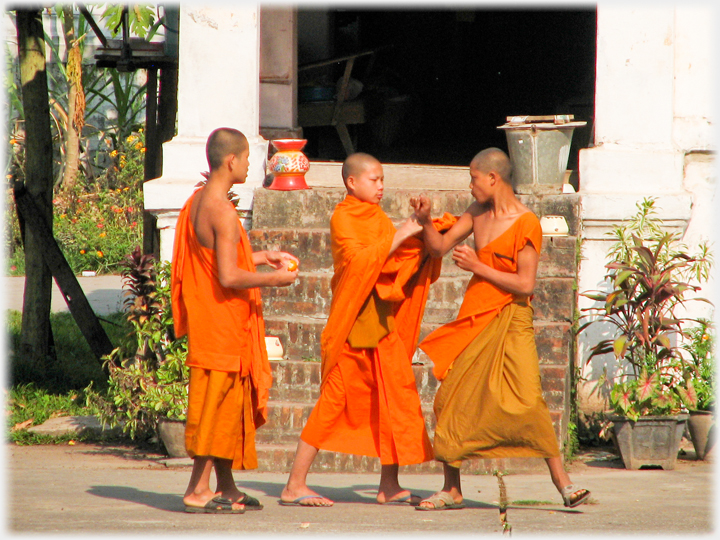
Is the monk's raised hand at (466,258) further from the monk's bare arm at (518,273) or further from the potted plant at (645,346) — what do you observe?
the potted plant at (645,346)

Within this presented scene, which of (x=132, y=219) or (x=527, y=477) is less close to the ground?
(x=132, y=219)

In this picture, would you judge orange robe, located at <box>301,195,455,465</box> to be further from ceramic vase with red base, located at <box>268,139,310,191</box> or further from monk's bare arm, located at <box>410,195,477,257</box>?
ceramic vase with red base, located at <box>268,139,310,191</box>

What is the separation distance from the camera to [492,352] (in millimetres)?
4207

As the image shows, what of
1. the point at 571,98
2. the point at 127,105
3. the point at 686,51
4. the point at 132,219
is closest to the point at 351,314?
the point at 686,51

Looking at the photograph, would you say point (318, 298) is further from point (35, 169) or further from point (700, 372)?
point (35, 169)

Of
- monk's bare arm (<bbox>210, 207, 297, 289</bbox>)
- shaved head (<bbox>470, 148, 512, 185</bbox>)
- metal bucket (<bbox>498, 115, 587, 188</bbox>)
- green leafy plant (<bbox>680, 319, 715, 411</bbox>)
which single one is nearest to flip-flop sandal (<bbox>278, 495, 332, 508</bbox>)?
monk's bare arm (<bbox>210, 207, 297, 289</bbox>)

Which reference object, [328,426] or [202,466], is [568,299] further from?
[202,466]

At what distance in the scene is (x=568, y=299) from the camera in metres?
5.81

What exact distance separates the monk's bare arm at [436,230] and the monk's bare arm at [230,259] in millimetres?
696

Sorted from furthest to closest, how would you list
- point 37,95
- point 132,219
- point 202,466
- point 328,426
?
point 132,219, point 37,95, point 328,426, point 202,466

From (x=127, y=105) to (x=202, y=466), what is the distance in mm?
10565

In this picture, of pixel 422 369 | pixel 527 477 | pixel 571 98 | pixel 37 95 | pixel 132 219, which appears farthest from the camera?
pixel 132 219

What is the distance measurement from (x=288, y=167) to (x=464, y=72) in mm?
7442

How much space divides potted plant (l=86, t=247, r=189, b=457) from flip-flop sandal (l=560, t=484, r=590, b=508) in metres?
2.41
